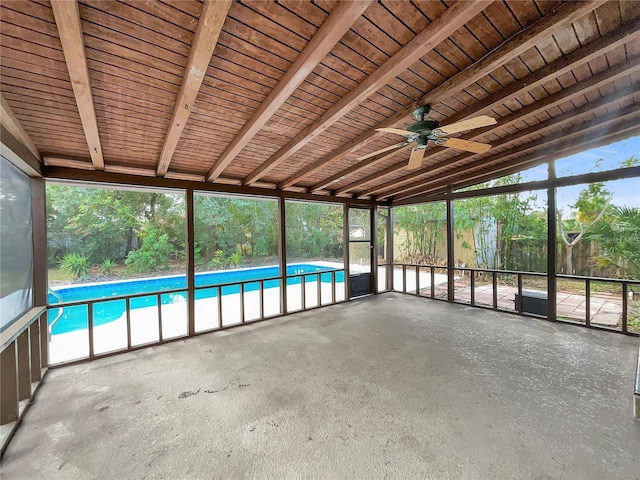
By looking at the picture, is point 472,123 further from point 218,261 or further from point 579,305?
point 218,261

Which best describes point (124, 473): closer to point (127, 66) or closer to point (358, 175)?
point (127, 66)

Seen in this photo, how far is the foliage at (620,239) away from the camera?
13.5ft

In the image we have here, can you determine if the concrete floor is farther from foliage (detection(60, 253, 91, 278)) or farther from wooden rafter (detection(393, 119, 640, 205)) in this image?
foliage (detection(60, 253, 91, 278))

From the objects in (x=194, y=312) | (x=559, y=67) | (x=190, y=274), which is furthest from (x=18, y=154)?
(x=559, y=67)

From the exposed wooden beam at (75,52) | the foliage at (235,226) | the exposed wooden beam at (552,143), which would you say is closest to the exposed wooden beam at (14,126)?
the exposed wooden beam at (75,52)

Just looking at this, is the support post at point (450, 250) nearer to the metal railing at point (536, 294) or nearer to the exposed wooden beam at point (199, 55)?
the metal railing at point (536, 294)

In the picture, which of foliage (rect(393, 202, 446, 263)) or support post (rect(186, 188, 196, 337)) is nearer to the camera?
support post (rect(186, 188, 196, 337))

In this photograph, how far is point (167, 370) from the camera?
10.1ft

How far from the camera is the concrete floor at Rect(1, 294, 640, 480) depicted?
174 centimetres

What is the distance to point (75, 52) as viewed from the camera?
1.56m

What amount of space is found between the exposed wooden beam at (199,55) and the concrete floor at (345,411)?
2645 millimetres

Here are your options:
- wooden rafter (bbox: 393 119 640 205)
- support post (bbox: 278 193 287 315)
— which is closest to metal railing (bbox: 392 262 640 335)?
wooden rafter (bbox: 393 119 640 205)

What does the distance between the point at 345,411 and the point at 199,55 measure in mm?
2917

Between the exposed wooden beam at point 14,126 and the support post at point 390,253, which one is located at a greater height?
the exposed wooden beam at point 14,126
